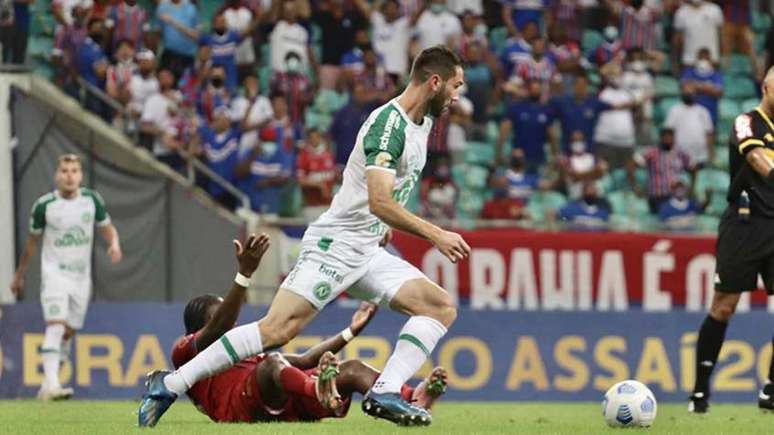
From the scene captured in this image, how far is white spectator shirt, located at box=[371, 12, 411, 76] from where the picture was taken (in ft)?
72.1

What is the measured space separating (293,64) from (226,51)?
876mm

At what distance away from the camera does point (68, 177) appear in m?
15.8

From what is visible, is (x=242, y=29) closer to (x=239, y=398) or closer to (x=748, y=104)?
(x=748, y=104)

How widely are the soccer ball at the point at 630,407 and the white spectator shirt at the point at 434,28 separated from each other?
1226cm

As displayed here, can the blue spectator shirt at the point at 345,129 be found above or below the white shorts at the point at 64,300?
above

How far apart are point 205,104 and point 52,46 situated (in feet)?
6.66

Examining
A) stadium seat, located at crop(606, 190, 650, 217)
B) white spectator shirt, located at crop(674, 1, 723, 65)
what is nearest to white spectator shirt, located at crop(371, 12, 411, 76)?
stadium seat, located at crop(606, 190, 650, 217)

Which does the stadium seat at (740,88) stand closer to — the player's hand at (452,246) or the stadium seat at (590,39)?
the stadium seat at (590,39)

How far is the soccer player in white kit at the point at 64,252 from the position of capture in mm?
15680

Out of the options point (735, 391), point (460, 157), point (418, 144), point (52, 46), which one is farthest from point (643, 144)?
point (418, 144)

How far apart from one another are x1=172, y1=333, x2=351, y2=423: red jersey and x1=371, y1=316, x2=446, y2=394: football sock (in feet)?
1.64

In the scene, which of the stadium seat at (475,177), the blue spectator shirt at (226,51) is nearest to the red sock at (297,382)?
the stadium seat at (475,177)

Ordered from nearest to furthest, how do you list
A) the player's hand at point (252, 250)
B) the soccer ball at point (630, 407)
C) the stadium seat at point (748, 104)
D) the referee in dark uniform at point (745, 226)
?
the player's hand at point (252, 250), the soccer ball at point (630, 407), the referee in dark uniform at point (745, 226), the stadium seat at point (748, 104)

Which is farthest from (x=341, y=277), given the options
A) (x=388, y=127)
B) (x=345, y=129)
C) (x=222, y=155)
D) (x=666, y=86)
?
(x=666, y=86)
